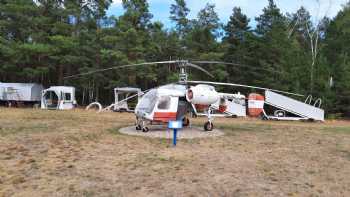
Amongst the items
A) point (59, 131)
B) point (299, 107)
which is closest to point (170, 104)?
point (59, 131)

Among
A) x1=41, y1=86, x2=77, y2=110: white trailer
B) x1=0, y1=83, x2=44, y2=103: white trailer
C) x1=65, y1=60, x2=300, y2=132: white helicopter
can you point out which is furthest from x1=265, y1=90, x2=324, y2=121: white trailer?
x1=0, y1=83, x2=44, y2=103: white trailer

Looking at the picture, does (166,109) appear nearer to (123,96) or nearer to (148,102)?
(148,102)

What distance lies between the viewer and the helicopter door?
491 inches

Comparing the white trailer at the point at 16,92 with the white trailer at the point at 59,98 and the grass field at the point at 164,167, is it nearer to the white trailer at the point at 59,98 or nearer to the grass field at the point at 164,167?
the white trailer at the point at 59,98

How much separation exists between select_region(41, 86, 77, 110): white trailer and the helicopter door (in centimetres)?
1591

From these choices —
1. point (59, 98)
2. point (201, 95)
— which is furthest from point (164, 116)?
point (59, 98)

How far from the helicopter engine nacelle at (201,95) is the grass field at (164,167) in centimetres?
218

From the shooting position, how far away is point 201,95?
42.3 ft

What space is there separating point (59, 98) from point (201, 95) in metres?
17.1

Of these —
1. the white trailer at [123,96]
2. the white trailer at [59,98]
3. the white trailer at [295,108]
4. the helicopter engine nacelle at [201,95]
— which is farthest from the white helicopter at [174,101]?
the white trailer at [59,98]

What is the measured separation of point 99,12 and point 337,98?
22.3m

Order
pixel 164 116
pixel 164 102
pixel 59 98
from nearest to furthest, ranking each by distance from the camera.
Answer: pixel 164 116
pixel 164 102
pixel 59 98

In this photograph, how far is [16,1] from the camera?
30078 millimetres

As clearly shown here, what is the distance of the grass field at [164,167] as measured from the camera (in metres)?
5.62
